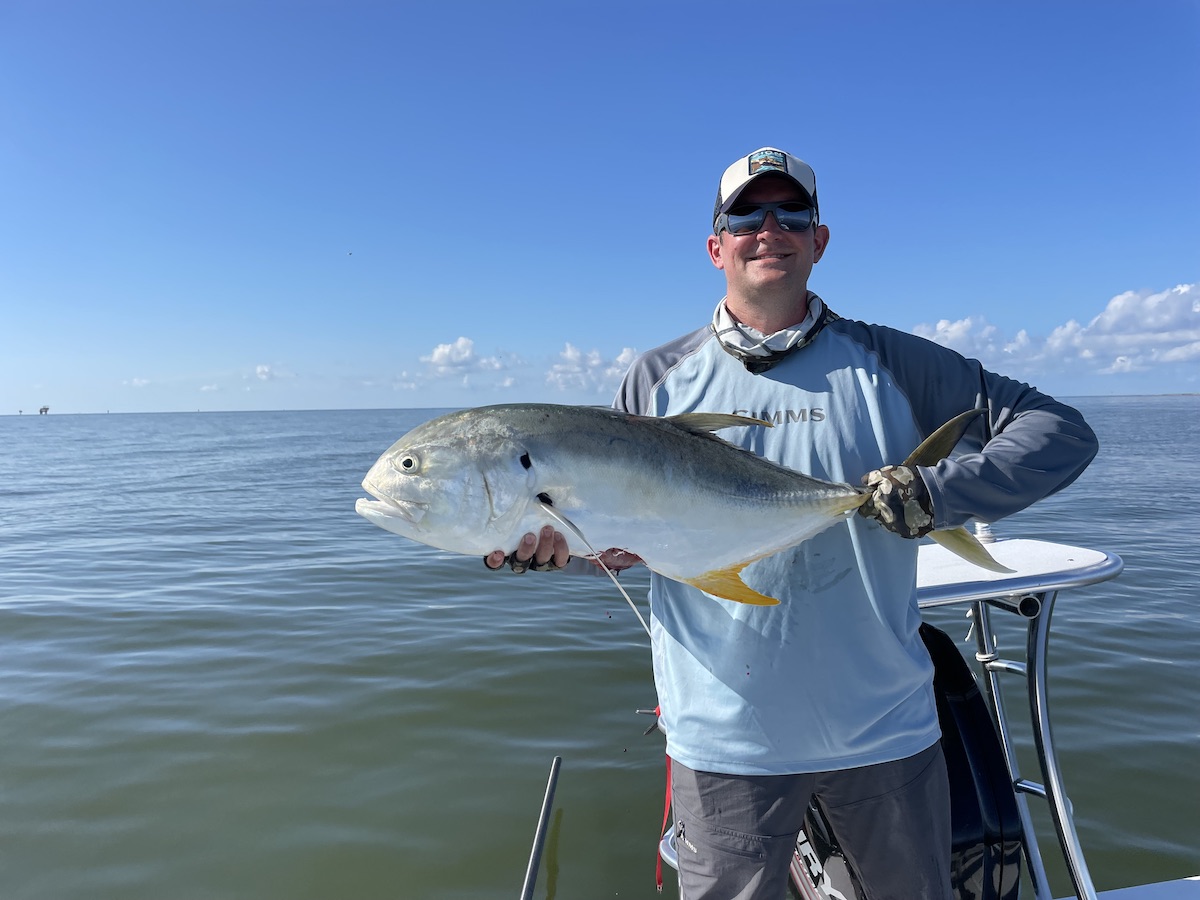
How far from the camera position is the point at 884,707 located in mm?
2203

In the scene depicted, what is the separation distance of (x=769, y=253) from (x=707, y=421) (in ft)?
2.25

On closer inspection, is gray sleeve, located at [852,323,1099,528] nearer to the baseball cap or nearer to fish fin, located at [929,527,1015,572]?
fish fin, located at [929,527,1015,572]

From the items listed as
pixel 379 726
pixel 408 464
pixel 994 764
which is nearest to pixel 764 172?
pixel 408 464

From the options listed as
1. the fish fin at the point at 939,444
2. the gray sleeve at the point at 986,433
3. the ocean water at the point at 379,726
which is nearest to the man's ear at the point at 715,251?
the gray sleeve at the point at 986,433

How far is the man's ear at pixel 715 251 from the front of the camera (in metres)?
2.60

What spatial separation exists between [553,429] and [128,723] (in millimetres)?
5866

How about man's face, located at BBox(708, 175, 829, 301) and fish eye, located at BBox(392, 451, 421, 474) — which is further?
man's face, located at BBox(708, 175, 829, 301)

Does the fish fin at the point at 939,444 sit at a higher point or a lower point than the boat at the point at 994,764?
higher

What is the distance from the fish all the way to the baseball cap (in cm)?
86

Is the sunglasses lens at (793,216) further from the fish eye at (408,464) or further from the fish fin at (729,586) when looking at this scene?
the fish eye at (408,464)

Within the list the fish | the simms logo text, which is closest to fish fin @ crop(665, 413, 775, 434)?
the fish

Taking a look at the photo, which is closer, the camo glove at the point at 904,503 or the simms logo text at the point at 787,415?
the camo glove at the point at 904,503

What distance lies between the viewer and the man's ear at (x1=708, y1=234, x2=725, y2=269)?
2604 millimetres

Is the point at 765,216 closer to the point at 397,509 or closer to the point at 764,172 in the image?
the point at 764,172
